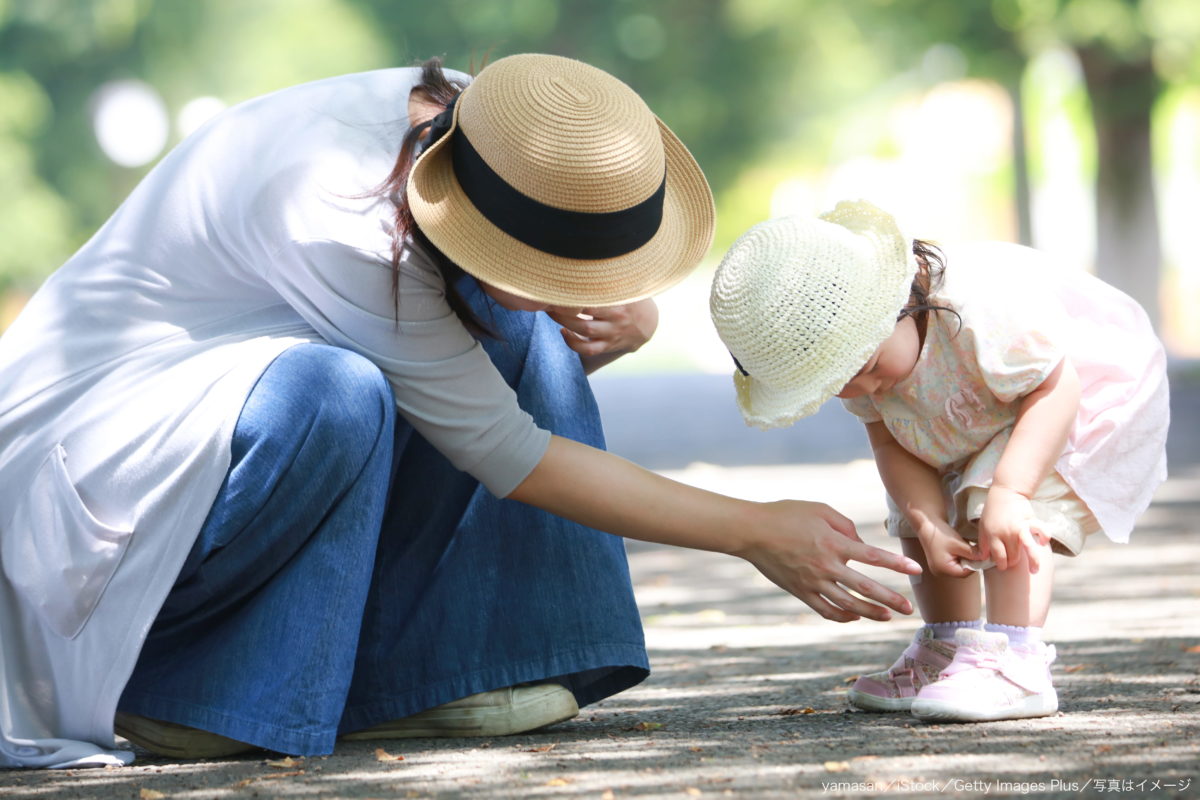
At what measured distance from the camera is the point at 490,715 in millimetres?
2768

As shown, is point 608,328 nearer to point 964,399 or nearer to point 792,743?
point 964,399

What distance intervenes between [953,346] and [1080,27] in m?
10.4

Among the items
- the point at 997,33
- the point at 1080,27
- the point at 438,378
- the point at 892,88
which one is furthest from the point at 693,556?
→ the point at 892,88

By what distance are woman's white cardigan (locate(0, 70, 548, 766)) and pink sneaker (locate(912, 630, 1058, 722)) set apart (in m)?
0.80

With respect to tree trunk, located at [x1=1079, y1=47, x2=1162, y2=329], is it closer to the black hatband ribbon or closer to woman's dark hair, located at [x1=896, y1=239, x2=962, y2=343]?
woman's dark hair, located at [x1=896, y1=239, x2=962, y2=343]

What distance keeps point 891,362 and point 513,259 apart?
0.78m

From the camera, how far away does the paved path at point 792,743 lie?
2.18 metres

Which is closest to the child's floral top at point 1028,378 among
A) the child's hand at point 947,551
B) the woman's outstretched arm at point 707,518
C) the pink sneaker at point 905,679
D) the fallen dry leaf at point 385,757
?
the child's hand at point 947,551

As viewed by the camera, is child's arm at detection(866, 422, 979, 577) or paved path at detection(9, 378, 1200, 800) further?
child's arm at detection(866, 422, 979, 577)

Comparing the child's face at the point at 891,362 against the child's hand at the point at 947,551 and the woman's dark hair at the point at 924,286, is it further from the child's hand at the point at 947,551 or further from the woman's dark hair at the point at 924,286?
the child's hand at the point at 947,551

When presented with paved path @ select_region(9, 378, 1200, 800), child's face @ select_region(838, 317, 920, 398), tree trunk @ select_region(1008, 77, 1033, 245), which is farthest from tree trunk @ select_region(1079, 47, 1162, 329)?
child's face @ select_region(838, 317, 920, 398)

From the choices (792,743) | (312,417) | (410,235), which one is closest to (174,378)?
(312,417)

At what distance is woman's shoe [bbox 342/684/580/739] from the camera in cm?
276

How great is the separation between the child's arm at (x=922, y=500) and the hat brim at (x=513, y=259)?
67cm
